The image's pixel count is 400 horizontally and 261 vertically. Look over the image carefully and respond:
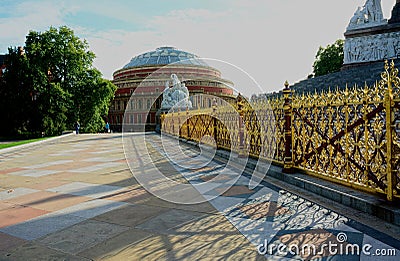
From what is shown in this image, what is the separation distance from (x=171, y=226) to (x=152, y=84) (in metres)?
39.6

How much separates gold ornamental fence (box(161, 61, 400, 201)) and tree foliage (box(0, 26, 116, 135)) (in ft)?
87.8

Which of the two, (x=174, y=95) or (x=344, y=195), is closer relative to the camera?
(x=344, y=195)

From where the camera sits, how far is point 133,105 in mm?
44938

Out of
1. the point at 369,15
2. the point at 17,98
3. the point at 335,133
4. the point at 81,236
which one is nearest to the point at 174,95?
the point at 17,98

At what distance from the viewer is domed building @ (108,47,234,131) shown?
39.6m

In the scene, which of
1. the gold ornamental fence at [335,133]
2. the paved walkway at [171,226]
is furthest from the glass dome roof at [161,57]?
Answer: the paved walkway at [171,226]

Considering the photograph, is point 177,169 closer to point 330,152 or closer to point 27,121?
point 330,152

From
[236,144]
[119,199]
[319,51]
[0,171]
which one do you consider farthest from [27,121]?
[319,51]

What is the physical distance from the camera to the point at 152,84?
42.3 meters

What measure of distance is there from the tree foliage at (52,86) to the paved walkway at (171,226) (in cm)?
2738

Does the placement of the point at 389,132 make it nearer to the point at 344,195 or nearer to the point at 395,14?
the point at 344,195

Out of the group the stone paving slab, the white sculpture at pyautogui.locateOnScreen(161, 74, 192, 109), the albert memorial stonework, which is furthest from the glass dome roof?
the stone paving slab

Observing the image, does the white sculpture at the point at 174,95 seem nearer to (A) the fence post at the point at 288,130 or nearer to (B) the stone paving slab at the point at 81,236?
(A) the fence post at the point at 288,130

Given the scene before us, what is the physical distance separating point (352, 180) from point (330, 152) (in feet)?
1.93
